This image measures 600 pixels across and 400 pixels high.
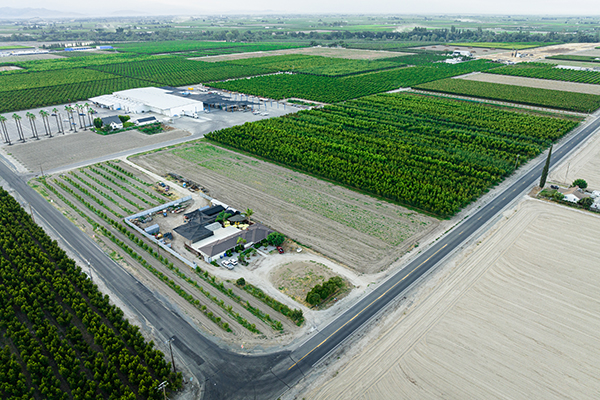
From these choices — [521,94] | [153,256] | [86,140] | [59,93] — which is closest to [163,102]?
[86,140]

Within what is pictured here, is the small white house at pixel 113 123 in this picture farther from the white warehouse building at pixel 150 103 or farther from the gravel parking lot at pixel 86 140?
the white warehouse building at pixel 150 103

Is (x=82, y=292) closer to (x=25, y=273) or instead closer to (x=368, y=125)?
(x=25, y=273)

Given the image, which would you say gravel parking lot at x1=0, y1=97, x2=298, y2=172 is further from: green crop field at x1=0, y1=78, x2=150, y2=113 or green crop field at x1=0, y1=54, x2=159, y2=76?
green crop field at x1=0, y1=54, x2=159, y2=76

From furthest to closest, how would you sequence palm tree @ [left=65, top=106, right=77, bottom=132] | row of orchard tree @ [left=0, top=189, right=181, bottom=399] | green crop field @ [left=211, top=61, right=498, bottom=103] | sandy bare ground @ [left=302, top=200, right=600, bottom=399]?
green crop field @ [left=211, top=61, right=498, bottom=103], palm tree @ [left=65, top=106, right=77, bottom=132], sandy bare ground @ [left=302, top=200, right=600, bottom=399], row of orchard tree @ [left=0, top=189, right=181, bottom=399]

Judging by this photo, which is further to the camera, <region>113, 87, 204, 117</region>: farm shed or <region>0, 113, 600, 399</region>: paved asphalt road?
<region>113, 87, 204, 117</region>: farm shed

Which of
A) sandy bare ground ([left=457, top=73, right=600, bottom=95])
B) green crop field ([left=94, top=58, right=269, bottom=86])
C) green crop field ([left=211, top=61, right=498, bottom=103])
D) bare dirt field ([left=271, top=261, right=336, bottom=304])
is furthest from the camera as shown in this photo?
green crop field ([left=94, top=58, right=269, bottom=86])

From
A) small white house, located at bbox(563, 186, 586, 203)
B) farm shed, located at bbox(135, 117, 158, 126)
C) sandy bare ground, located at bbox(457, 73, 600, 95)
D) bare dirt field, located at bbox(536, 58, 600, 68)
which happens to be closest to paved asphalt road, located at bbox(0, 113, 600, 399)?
small white house, located at bbox(563, 186, 586, 203)

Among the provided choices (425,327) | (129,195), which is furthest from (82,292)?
(425,327)
